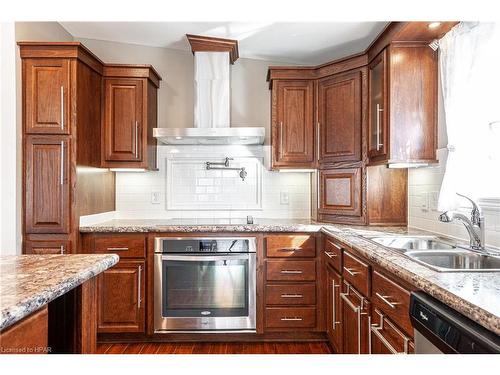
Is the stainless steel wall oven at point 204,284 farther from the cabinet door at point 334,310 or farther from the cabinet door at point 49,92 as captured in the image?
the cabinet door at point 49,92

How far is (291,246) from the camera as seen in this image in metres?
2.65

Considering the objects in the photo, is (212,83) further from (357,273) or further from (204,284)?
(357,273)

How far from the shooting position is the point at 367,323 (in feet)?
5.69

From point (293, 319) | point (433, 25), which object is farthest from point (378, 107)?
point (293, 319)

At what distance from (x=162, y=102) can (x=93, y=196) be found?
1125mm

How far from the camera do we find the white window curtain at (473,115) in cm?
182

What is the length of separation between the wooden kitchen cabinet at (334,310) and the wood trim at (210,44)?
2.05 meters

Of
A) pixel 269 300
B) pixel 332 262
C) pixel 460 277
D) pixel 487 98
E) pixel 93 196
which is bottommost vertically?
pixel 269 300

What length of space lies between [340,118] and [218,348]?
6.77ft

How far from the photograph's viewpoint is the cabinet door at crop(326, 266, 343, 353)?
2.26 m

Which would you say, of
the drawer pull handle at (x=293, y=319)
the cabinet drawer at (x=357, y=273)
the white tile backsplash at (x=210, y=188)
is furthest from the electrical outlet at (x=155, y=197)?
the cabinet drawer at (x=357, y=273)

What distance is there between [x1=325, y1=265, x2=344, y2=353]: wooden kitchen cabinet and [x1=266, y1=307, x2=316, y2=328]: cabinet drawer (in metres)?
0.13
